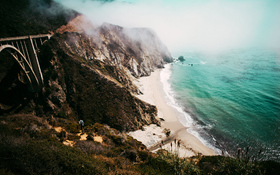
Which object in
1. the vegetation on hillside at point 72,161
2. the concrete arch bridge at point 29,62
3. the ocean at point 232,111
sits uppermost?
the concrete arch bridge at point 29,62

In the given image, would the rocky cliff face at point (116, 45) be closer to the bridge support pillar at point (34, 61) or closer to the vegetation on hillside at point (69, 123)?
the vegetation on hillside at point (69, 123)

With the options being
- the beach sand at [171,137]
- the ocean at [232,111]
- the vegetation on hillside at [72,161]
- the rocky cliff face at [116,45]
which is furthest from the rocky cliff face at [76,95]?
the ocean at [232,111]

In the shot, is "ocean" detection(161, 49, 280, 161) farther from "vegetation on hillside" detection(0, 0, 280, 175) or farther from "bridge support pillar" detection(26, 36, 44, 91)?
"bridge support pillar" detection(26, 36, 44, 91)

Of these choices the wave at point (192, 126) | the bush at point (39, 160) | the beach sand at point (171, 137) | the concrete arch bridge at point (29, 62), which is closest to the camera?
the bush at point (39, 160)

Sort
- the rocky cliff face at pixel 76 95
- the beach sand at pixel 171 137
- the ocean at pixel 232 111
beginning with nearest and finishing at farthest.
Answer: the beach sand at pixel 171 137 → the rocky cliff face at pixel 76 95 → the ocean at pixel 232 111

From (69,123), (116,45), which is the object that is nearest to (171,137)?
Result: (69,123)

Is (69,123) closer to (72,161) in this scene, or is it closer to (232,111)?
(72,161)

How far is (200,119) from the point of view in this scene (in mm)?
36250

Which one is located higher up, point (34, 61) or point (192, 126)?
point (34, 61)

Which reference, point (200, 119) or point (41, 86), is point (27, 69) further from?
point (200, 119)

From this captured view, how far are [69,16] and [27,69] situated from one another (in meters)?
36.3

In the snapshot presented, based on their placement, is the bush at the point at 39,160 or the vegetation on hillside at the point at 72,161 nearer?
the bush at the point at 39,160

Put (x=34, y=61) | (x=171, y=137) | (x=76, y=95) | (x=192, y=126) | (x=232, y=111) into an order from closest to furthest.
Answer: (x=34, y=61)
(x=171, y=137)
(x=76, y=95)
(x=192, y=126)
(x=232, y=111)

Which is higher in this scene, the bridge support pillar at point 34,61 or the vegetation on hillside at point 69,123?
the bridge support pillar at point 34,61
